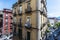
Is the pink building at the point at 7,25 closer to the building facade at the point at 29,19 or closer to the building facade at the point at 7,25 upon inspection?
the building facade at the point at 7,25

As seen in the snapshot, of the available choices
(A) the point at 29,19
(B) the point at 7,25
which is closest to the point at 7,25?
(B) the point at 7,25

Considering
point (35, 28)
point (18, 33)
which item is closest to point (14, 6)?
point (18, 33)

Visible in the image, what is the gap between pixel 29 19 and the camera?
12.7 feet

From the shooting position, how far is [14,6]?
4539mm

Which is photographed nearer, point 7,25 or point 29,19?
point 29,19

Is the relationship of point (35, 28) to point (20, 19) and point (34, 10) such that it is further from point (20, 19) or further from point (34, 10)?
point (20, 19)

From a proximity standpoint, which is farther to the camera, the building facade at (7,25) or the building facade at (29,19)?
the building facade at (7,25)

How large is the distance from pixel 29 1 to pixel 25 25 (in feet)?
2.38

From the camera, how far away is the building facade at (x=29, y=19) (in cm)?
358

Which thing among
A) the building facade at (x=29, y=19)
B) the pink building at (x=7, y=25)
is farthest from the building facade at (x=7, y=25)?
the building facade at (x=29, y=19)

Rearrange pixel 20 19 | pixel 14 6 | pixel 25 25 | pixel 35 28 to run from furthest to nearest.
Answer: pixel 14 6 → pixel 20 19 → pixel 25 25 → pixel 35 28

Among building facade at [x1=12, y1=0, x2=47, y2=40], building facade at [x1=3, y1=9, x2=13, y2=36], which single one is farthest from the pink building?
building facade at [x1=12, y1=0, x2=47, y2=40]

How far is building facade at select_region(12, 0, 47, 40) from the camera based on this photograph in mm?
3578

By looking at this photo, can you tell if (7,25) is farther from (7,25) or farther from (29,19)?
(29,19)
